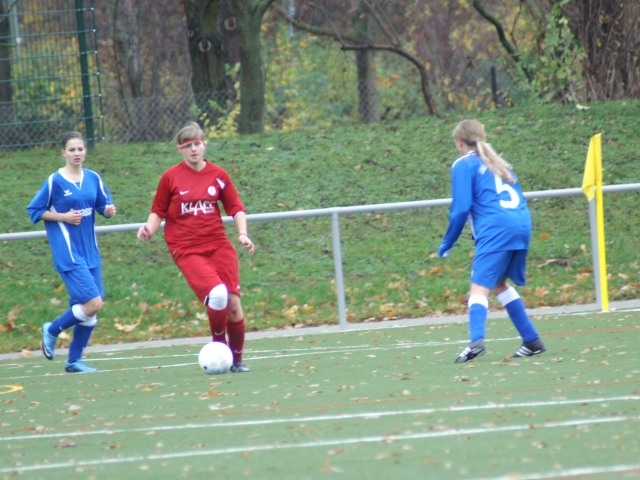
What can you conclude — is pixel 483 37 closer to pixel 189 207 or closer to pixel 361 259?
pixel 361 259

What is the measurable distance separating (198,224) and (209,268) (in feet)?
1.14

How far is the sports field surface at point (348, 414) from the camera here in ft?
18.8

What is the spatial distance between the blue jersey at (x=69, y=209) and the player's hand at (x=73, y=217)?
68 mm

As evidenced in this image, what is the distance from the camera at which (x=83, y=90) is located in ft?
60.2

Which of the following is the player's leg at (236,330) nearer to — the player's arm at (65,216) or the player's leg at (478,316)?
the player's arm at (65,216)

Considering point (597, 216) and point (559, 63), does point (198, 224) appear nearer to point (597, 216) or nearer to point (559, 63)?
point (597, 216)

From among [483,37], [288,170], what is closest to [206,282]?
[288,170]

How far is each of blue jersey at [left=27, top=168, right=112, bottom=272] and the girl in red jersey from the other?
966 millimetres

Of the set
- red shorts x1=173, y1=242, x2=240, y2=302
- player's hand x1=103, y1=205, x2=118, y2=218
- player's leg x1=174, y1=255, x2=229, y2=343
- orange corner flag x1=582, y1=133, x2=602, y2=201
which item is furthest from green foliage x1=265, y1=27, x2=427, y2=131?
player's leg x1=174, y1=255, x2=229, y2=343

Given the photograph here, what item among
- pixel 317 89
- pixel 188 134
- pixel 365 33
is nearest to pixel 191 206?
pixel 188 134

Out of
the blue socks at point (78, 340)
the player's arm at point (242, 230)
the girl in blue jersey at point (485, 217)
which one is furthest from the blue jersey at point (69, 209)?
the girl in blue jersey at point (485, 217)

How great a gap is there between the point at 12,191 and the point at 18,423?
1001 centimetres

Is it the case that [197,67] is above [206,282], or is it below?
above

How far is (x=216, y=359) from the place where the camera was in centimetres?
948
